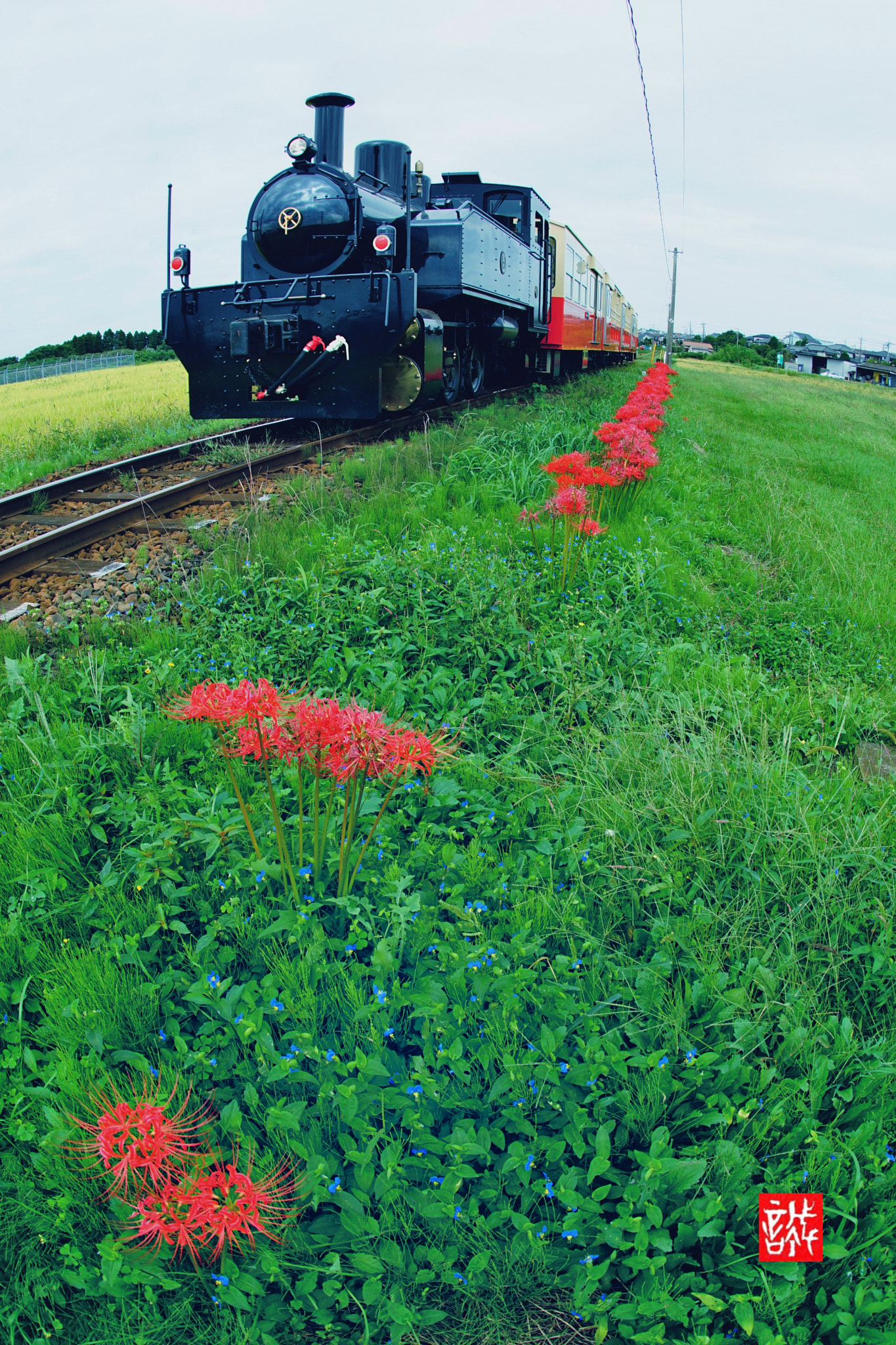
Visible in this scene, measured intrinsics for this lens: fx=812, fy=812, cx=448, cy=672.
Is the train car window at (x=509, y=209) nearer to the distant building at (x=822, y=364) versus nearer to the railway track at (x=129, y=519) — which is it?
the railway track at (x=129, y=519)

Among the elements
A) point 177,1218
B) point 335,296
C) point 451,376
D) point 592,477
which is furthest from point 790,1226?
point 451,376

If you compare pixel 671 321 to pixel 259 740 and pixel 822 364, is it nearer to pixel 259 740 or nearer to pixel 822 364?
pixel 259 740

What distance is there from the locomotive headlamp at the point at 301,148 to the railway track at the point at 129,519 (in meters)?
2.68

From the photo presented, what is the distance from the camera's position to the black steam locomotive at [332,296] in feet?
24.3

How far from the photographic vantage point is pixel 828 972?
2.03 m

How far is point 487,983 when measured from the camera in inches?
75.0

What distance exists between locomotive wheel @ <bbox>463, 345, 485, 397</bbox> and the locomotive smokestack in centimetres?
271

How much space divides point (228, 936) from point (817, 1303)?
58.5 inches

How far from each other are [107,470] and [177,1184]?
709cm

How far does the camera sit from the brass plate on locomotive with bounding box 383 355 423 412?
8008 millimetres

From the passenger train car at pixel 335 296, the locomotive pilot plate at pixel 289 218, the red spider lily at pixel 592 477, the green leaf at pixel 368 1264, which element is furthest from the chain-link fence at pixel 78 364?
the green leaf at pixel 368 1264

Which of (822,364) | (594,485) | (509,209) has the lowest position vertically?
(594,485)

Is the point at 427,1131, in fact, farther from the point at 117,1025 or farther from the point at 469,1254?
the point at 117,1025

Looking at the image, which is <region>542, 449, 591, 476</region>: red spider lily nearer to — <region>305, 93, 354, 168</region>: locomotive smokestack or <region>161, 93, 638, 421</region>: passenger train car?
<region>161, 93, 638, 421</region>: passenger train car
